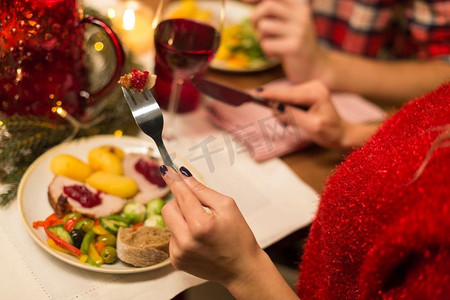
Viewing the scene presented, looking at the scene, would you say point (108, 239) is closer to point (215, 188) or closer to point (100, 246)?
point (100, 246)

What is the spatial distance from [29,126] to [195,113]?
36cm

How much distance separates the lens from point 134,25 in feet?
4.00

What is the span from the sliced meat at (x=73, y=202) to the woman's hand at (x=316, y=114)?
38cm

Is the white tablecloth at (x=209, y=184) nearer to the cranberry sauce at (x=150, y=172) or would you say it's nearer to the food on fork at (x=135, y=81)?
the cranberry sauce at (x=150, y=172)

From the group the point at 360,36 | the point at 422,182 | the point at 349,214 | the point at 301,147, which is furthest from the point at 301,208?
the point at 360,36

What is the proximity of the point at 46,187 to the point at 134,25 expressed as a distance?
592 mm

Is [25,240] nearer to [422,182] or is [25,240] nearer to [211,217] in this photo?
[211,217]

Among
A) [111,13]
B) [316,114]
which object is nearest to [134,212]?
[316,114]

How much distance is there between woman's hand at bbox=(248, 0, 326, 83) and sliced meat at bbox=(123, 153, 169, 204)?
1.59 ft

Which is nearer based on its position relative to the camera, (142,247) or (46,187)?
(142,247)

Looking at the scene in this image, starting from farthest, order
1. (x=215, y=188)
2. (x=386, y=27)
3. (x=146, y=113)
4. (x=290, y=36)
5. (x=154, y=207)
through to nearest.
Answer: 1. (x=386, y=27)
2. (x=290, y=36)
3. (x=215, y=188)
4. (x=154, y=207)
5. (x=146, y=113)

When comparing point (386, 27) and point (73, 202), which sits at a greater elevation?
point (73, 202)

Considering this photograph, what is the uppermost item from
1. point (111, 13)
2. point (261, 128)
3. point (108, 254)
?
point (111, 13)

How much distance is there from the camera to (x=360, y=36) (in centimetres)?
154
